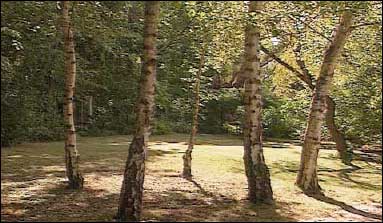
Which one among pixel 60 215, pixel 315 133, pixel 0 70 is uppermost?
pixel 0 70

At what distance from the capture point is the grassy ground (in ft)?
A: 24.9

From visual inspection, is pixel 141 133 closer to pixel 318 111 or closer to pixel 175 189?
pixel 175 189

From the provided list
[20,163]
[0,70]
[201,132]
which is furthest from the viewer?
[201,132]

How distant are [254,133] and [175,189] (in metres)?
2.20

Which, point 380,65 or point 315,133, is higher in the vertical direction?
point 380,65

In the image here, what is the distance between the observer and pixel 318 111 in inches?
402

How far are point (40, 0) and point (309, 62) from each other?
844 centimetres

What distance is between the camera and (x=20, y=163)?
11.6m

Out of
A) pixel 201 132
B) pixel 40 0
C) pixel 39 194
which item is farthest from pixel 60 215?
pixel 201 132

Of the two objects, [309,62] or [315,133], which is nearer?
[315,133]

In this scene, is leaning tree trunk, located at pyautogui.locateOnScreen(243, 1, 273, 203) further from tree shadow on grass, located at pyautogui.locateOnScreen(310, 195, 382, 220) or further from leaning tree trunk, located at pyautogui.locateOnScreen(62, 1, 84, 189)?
leaning tree trunk, located at pyautogui.locateOnScreen(62, 1, 84, 189)

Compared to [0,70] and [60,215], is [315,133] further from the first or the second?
[0,70]

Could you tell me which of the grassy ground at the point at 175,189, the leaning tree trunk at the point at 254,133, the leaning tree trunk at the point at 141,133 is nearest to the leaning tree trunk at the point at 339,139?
the grassy ground at the point at 175,189

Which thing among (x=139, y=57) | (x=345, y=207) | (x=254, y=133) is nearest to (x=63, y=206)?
(x=254, y=133)
